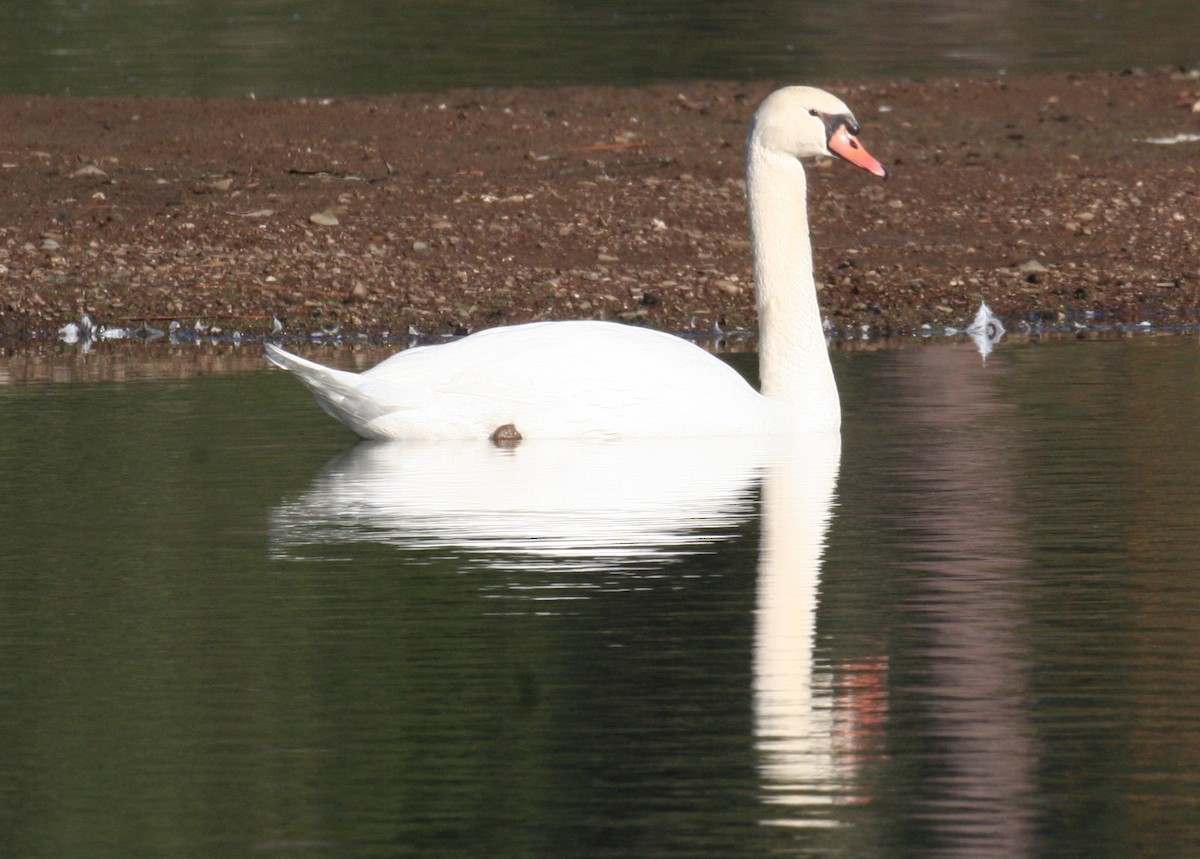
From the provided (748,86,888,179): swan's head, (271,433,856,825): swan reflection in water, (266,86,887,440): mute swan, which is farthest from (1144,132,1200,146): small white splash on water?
(271,433,856,825): swan reflection in water

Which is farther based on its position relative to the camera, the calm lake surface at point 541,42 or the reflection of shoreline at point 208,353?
the calm lake surface at point 541,42

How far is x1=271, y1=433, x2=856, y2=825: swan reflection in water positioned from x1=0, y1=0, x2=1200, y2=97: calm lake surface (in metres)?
14.5

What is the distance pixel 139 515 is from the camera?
8.00 m

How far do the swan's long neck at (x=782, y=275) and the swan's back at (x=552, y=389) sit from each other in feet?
1.31

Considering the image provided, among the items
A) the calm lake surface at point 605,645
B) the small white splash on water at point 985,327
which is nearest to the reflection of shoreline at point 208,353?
the small white splash on water at point 985,327

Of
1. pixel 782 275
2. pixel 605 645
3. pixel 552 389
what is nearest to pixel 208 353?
pixel 782 275

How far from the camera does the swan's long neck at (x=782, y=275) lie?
9984mm

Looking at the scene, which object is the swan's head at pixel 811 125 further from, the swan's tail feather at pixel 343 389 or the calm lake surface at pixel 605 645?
the swan's tail feather at pixel 343 389

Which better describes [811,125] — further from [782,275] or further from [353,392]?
[353,392]

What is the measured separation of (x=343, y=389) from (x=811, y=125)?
7.46 feet

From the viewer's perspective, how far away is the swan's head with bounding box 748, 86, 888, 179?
33.1ft

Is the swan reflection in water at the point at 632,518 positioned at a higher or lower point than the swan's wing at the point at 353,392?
lower

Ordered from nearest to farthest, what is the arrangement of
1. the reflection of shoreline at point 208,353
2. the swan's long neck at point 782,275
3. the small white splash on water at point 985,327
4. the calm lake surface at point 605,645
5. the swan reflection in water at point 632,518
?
the calm lake surface at point 605,645 → the swan reflection in water at point 632,518 → the swan's long neck at point 782,275 → the reflection of shoreline at point 208,353 → the small white splash on water at point 985,327

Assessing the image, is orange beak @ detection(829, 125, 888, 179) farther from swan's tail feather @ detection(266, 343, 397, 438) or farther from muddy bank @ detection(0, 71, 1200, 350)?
muddy bank @ detection(0, 71, 1200, 350)
